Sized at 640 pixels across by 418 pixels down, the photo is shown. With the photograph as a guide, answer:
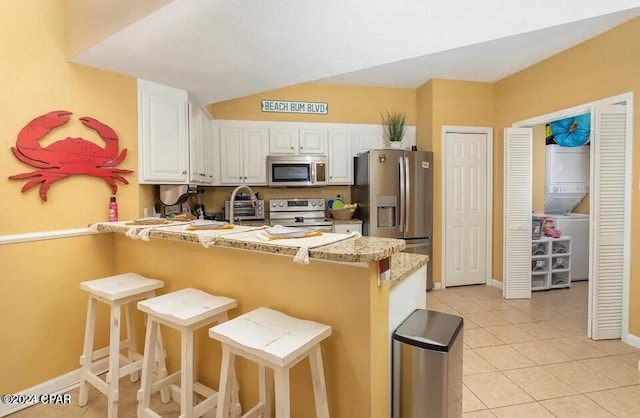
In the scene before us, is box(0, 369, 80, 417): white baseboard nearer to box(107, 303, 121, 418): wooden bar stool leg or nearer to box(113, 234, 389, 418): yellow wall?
box(107, 303, 121, 418): wooden bar stool leg

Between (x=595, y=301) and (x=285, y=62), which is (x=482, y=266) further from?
(x=285, y=62)

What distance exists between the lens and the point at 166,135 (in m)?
2.77

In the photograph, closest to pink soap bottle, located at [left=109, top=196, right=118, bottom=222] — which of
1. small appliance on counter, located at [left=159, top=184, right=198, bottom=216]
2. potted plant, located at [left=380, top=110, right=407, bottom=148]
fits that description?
small appliance on counter, located at [left=159, top=184, right=198, bottom=216]

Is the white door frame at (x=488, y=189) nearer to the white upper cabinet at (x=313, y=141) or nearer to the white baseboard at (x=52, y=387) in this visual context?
the white upper cabinet at (x=313, y=141)

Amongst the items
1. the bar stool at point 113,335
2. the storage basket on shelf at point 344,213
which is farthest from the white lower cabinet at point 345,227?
the bar stool at point 113,335

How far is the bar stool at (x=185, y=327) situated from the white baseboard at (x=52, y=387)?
952 mm

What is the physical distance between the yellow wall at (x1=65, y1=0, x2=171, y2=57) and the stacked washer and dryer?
520 cm

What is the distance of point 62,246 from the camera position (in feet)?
7.33

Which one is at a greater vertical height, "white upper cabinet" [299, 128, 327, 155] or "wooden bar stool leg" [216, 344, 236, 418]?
"white upper cabinet" [299, 128, 327, 155]

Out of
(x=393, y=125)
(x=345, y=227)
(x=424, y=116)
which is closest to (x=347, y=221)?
(x=345, y=227)

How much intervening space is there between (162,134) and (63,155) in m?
0.73

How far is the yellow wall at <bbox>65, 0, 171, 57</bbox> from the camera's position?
5.77 ft

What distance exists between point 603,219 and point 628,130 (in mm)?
765

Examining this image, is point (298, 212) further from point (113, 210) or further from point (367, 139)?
point (113, 210)
